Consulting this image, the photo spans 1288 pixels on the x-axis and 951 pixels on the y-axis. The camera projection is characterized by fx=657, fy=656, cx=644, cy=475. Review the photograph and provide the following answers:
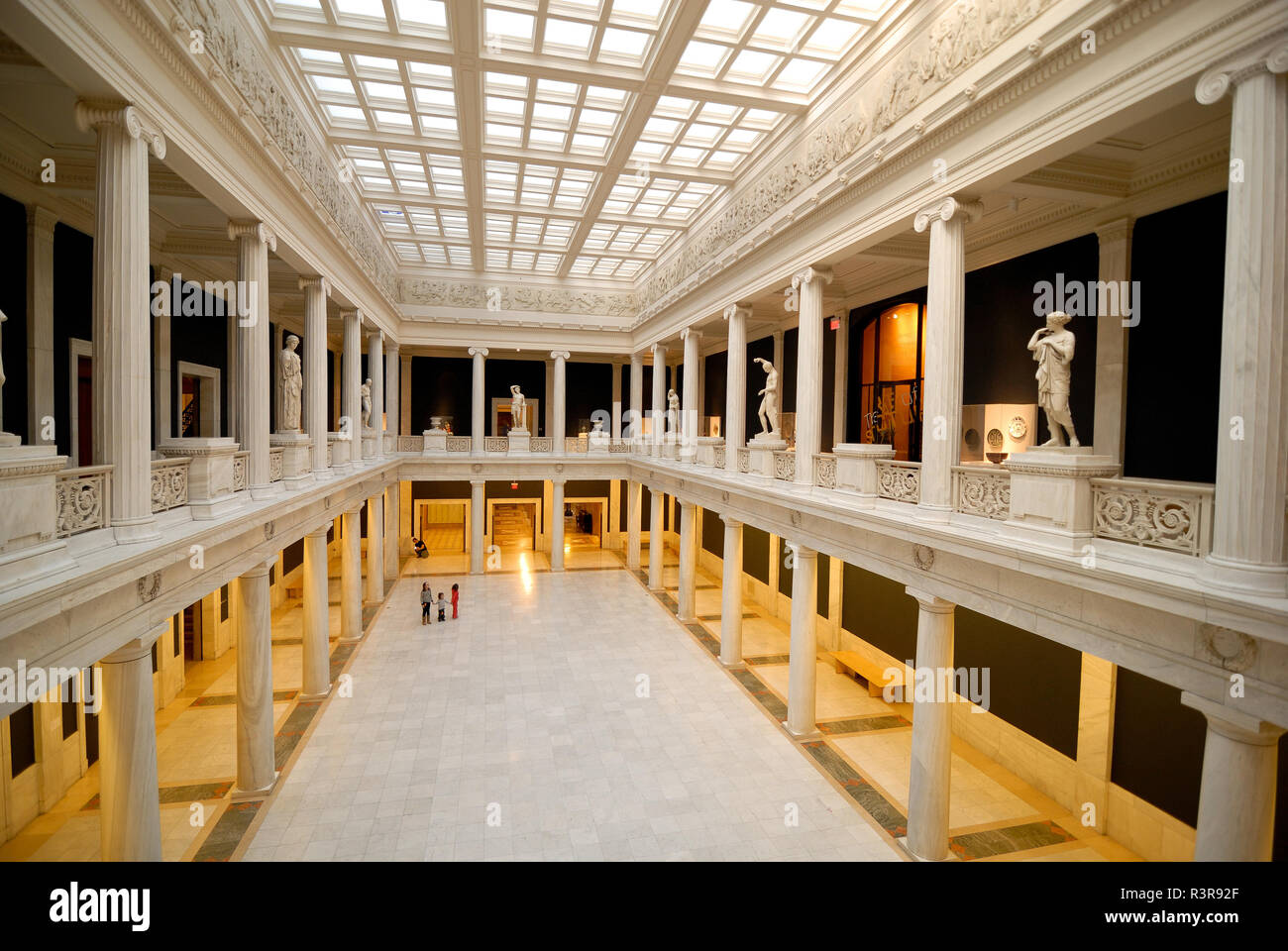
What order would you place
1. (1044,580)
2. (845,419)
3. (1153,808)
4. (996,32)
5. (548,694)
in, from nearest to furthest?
1. (1044,580)
2. (996,32)
3. (1153,808)
4. (548,694)
5. (845,419)

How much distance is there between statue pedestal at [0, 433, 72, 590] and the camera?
414 centimetres

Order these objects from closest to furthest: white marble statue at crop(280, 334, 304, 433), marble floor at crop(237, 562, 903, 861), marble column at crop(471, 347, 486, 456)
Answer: marble floor at crop(237, 562, 903, 861) → white marble statue at crop(280, 334, 304, 433) → marble column at crop(471, 347, 486, 456)

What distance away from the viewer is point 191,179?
→ 719cm

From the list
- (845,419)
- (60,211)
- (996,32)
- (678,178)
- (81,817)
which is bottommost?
(81,817)

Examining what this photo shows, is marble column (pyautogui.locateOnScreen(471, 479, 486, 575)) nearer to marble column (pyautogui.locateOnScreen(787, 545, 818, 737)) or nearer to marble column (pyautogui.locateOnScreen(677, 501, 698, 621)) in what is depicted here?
marble column (pyautogui.locateOnScreen(677, 501, 698, 621))

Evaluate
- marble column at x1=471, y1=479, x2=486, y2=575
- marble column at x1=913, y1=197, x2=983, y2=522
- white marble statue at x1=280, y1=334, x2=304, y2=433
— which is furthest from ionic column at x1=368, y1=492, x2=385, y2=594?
marble column at x1=913, y1=197, x2=983, y2=522

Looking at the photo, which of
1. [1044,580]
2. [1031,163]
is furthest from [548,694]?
[1031,163]

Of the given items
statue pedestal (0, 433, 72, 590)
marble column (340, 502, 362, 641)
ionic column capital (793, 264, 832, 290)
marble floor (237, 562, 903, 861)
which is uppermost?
ionic column capital (793, 264, 832, 290)

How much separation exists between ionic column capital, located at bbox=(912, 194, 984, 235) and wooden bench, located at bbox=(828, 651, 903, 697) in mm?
8674

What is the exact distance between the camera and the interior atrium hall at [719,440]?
494 cm

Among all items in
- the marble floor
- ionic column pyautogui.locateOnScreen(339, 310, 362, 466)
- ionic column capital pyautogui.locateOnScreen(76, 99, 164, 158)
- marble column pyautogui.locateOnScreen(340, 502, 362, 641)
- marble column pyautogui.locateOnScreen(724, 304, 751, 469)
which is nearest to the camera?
ionic column capital pyautogui.locateOnScreen(76, 99, 164, 158)

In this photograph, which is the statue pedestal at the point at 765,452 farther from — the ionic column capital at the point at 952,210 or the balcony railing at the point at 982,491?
the ionic column capital at the point at 952,210

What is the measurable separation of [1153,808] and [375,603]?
1763 cm

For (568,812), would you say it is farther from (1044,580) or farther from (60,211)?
(60,211)
